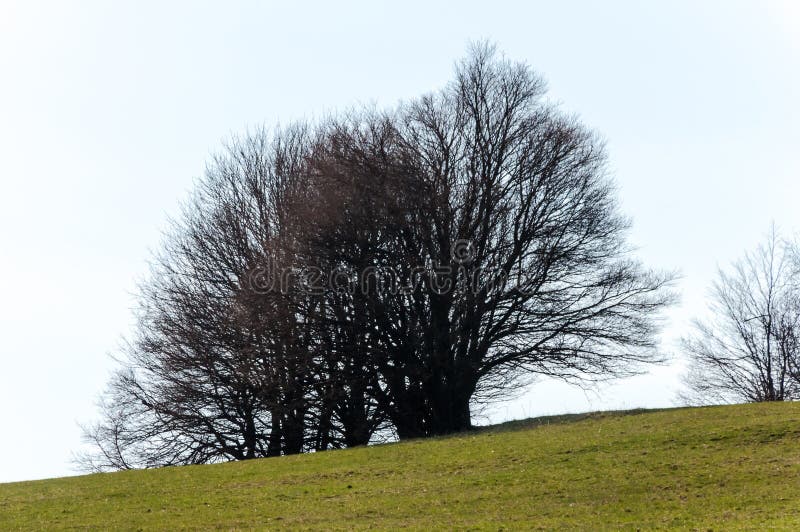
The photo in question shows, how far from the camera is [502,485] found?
20.1 m

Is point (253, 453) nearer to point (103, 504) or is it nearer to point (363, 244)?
point (363, 244)

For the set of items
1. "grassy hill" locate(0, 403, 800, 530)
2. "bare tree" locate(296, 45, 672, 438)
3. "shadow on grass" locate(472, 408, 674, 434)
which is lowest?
"grassy hill" locate(0, 403, 800, 530)

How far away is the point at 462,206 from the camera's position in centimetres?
3064

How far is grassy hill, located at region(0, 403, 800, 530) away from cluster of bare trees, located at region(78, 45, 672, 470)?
447cm

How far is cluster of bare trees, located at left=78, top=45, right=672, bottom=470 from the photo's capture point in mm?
29844

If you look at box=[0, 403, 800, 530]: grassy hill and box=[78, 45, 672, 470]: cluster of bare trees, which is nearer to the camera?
box=[0, 403, 800, 530]: grassy hill

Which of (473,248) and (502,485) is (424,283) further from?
(502,485)

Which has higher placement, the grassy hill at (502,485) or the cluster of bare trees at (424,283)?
the cluster of bare trees at (424,283)

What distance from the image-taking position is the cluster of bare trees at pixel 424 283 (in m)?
29.8

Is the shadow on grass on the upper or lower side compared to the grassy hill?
upper

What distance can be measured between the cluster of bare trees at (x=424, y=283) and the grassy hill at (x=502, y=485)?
4467 mm

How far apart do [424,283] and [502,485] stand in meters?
10.7

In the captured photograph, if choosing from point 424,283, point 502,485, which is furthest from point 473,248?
point 502,485

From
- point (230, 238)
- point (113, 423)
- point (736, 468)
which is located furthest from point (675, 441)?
point (113, 423)
